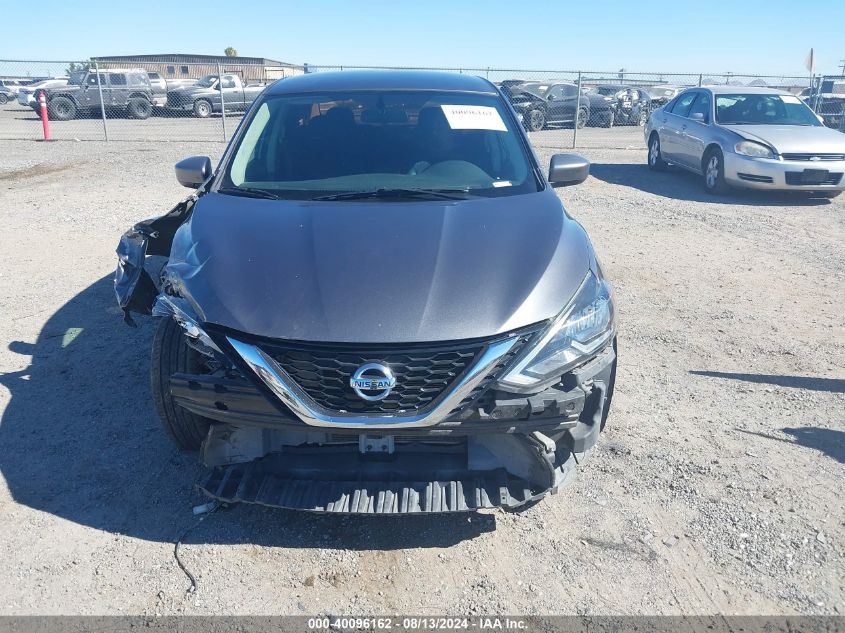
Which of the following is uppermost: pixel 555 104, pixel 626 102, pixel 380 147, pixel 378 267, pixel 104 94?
pixel 380 147

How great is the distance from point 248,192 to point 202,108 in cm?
2413

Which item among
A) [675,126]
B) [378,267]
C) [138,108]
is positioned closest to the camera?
[378,267]

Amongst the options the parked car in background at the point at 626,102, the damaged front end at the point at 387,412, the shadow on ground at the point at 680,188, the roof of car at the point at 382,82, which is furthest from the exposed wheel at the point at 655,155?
the parked car in background at the point at 626,102

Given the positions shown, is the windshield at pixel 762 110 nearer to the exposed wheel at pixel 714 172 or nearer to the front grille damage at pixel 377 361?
the exposed wheel at pixel 714 172

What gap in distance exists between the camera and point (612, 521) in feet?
10.0

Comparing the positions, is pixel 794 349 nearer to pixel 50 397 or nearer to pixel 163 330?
pixel 163 330

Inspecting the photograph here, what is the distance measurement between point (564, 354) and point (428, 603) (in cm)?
107

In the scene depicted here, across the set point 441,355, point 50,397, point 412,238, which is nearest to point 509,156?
point 412,238

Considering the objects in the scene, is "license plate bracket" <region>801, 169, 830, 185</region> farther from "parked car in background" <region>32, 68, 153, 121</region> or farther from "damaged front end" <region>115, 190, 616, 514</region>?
"parked car in background" <region>32, 68, 153, 121</region>

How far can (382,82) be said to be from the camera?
4.49 meters

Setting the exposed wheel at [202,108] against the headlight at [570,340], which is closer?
the headlight at [570,340]

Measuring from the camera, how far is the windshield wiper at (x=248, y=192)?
3574 mm

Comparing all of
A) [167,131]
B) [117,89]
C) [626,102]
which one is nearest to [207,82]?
[117,89]

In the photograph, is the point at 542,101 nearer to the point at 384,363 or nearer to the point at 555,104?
the point at 555,104
